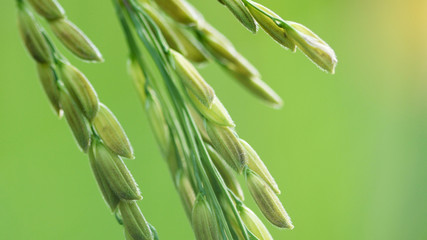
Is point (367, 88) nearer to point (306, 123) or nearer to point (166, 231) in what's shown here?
point (306, 123)

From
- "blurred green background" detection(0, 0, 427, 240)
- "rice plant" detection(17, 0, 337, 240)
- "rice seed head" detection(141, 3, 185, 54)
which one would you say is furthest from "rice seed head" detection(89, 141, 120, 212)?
"blurred green background" detection(0, 0, 427, 240)

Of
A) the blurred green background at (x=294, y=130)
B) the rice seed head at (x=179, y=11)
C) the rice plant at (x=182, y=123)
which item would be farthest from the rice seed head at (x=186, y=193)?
the blurred green background at (x=294, y=130)

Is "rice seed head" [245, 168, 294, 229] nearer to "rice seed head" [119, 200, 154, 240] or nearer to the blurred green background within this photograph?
"rice seed head" [119, 200, 154, 240]

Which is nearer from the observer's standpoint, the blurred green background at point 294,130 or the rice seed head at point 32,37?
the rice seed head at point 32,37

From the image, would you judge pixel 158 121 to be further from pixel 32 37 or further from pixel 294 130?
pixel 294 130

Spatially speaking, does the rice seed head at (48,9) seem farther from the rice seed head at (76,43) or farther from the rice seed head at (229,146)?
the rice seed head at (229,146)

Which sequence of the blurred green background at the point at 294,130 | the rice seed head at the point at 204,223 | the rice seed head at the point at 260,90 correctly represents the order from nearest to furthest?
the rice seed head at the point at 204,223 < the rice seed head at the point at 260,90 < the blurred green background at the point at 294,130

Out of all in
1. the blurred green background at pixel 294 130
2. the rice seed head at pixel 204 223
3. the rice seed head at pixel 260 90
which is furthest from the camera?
the blurred green background at pixel 294 130
